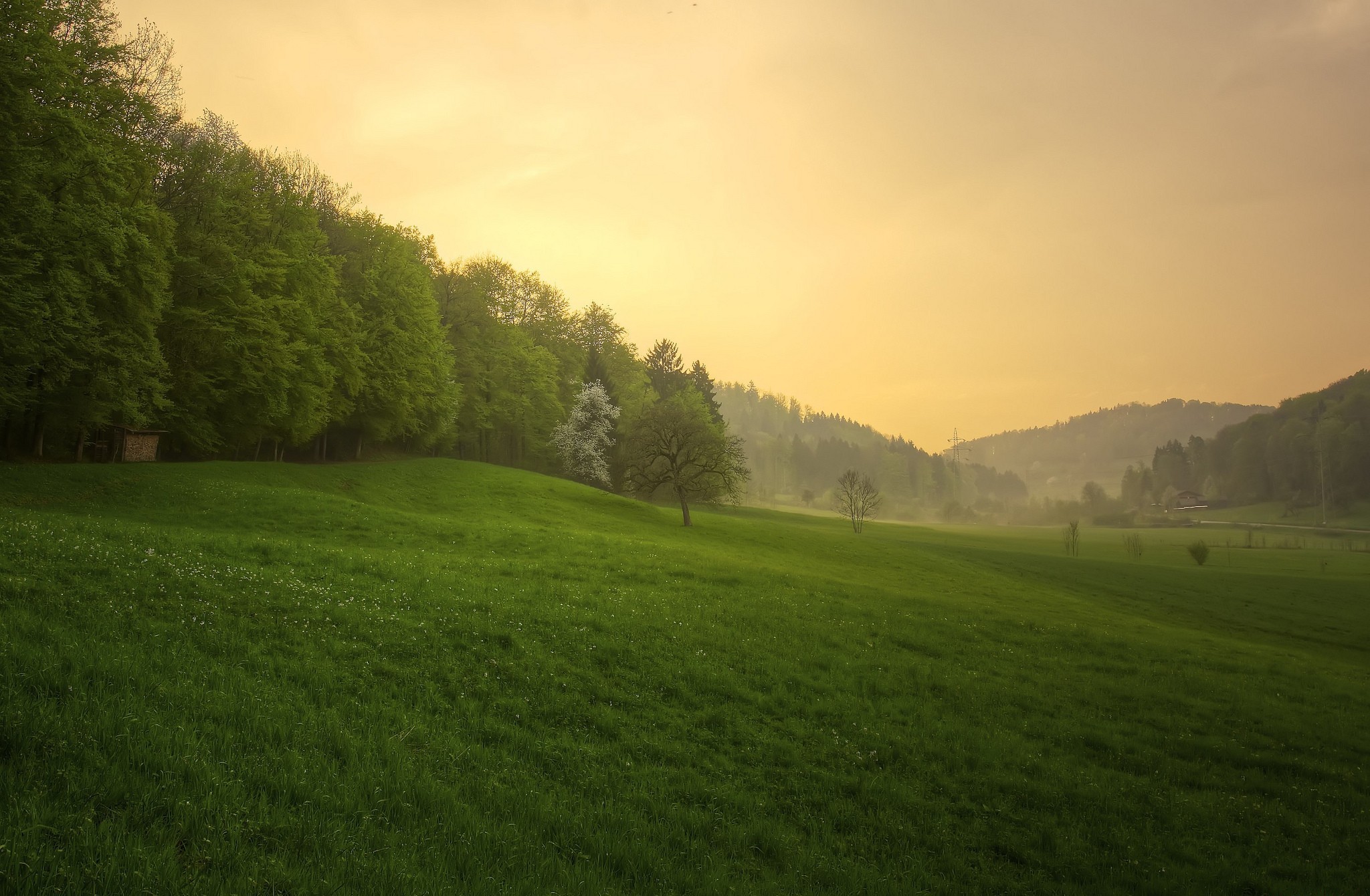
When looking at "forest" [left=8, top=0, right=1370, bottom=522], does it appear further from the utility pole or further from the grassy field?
the utility pole

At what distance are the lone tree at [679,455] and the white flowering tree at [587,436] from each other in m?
21.2

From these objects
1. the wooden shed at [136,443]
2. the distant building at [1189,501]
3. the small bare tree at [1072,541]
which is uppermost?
the distant building at [1189,501]

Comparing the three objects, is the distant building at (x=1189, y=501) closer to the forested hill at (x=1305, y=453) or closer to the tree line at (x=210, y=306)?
the forested hill at (x=1305, y=453)

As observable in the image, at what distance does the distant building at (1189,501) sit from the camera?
181375 millimetres

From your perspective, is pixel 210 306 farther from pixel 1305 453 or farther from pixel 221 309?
pixel 1305 453

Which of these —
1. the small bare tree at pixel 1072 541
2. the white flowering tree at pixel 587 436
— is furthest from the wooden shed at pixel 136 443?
the small bare tree at pixel 1072 541

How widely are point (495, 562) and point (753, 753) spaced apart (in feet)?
51.1

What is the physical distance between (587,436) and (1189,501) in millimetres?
187629

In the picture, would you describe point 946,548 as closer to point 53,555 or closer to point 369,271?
point 369,271

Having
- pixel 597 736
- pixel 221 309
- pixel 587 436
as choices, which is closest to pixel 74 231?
pixel 221 309

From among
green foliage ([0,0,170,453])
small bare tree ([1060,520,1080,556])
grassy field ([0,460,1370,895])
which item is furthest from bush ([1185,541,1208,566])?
green foliage ([0,0,170,453])

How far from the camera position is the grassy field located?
7.35m

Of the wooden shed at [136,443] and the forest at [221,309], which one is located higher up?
the forest at [221,309]

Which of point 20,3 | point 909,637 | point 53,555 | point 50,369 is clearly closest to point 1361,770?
point 909,637
